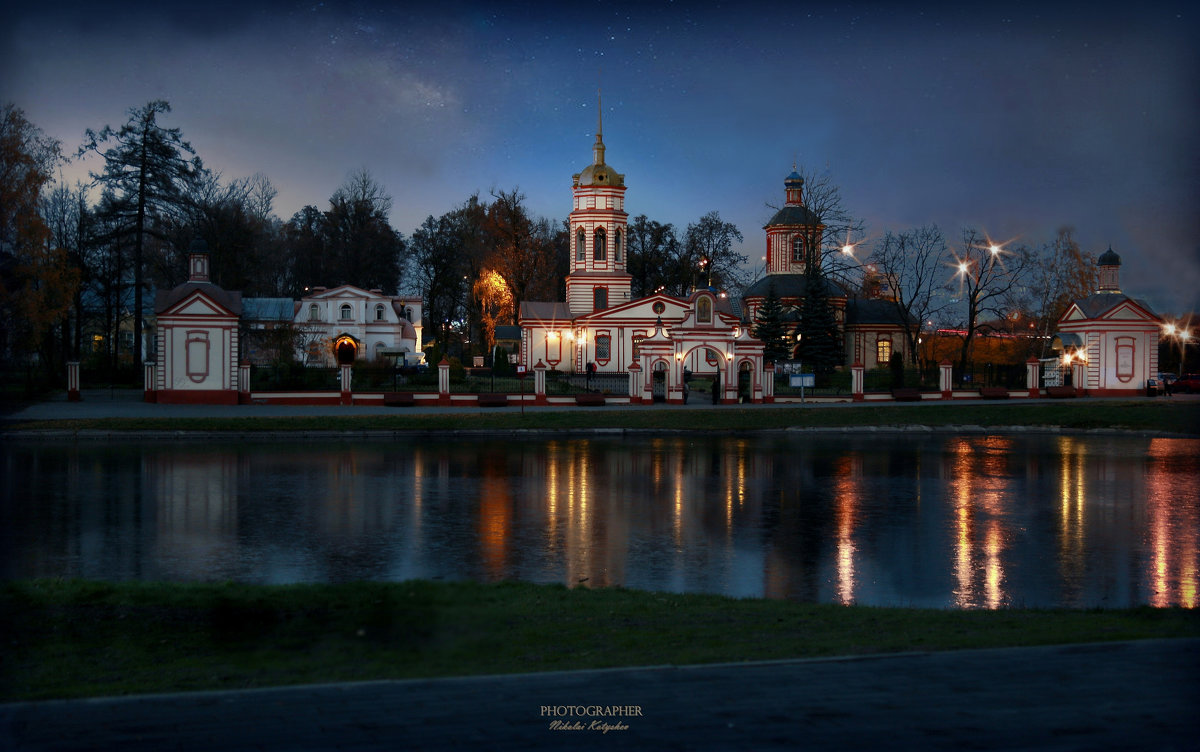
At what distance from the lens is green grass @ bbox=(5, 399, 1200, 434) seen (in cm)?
2830

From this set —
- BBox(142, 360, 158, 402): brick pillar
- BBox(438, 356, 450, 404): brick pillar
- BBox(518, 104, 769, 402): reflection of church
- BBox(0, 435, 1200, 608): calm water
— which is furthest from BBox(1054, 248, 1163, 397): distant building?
BBox(142, 360, 158, 402): brick pillar

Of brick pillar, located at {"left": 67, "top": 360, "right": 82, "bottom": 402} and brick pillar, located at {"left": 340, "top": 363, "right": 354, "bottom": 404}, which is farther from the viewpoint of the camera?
brick pillar, located at {"left": 340, "top": 363, "right": 354, "bottom": 404}

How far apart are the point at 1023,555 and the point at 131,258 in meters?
56.5

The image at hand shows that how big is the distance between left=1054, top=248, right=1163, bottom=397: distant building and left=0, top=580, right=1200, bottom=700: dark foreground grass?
1699 inches

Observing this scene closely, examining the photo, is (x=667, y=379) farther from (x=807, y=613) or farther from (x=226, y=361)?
(x=807, y=613)

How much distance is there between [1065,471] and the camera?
69.1 feet

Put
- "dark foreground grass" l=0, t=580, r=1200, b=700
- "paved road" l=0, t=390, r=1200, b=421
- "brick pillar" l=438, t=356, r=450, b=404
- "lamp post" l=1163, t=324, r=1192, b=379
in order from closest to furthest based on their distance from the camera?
1. "dark foreground grass" l=0, t=580, r=1200, b=700
2. "lamp post" l=1163, t=324, r=1192, b=379
3. "paved road" l=0, t=390, r=1200, b=421
4. "brick pillar" l=438, t=356, r=450, b=404

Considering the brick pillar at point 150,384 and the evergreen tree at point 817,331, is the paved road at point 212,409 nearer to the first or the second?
the brick pillar at point 150,384

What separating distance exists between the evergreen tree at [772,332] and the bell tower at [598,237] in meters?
10.1

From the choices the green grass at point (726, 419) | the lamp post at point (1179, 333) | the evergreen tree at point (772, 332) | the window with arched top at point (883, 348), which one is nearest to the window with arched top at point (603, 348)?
the evergreen tree at point (772, 332)

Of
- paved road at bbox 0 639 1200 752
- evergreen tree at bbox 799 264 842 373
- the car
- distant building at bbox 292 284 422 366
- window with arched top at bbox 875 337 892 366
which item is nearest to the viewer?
paved road at bbox 0 639 1200 752

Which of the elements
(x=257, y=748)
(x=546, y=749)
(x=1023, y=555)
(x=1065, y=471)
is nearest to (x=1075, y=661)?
(x=546, y=749)

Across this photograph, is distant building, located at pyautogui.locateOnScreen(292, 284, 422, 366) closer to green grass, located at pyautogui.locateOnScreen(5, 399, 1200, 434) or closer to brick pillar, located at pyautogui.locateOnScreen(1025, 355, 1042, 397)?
green grass, located at pyautogui.locateOnScreen(5, 399, 1200, 434)

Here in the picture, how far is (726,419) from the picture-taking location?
Result: 3325cm
